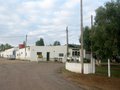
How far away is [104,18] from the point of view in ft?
102

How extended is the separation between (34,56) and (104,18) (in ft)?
195

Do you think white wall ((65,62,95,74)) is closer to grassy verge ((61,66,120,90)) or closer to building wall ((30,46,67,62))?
grassy verge ((61,66,120,90))

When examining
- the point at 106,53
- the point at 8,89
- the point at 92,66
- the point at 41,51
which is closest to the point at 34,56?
the point at 41,51

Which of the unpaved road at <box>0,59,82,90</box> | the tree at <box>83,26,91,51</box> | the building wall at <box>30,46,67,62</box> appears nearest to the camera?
the unpaved road at <box>0,59,82,90</box>

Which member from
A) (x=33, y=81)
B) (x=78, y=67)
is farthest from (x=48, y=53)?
(x=33, y=81)

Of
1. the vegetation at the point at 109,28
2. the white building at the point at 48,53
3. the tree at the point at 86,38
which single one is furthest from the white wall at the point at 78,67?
the white building at the point at 48,53

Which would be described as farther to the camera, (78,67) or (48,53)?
(48,53)

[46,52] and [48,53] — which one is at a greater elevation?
[46,52]

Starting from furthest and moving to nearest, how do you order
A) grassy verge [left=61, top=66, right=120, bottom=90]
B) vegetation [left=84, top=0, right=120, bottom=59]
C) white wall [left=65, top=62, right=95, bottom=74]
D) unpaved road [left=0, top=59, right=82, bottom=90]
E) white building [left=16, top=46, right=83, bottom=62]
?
white building [left=16, top=46, right=83, bottom=62], white wall [left=65, top=62, right=95, bottom=74], vegetation [left=84, top=0, right=120, bottom=59], grassy verge [left=61, top=66, right=120, bottom=90], unpaved road [left=0, top=59, right=82, bottom=90]

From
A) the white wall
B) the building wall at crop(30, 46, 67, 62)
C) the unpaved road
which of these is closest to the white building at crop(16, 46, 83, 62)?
the building wall at crop(30, 46, 67, 62)

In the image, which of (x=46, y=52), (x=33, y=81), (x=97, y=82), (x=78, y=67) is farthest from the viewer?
(x=46, y=52)

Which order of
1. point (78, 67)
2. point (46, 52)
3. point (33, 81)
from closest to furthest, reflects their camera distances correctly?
point (33, 81)
point (78, 67)
point (46, 52)

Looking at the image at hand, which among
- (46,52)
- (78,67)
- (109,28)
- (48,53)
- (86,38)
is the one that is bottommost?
(78,67)

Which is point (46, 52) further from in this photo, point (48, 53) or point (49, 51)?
point (49, 51)
